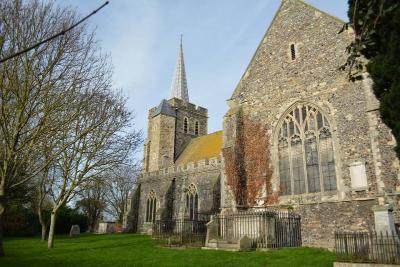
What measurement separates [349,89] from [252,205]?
22.9 ft

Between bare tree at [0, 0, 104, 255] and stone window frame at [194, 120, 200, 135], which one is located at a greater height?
stone window frame at [194, 120, 200, 135]

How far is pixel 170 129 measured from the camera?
33750 mm

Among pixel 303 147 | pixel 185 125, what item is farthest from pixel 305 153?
pixel 185 125

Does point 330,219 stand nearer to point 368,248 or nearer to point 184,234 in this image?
point 368,248

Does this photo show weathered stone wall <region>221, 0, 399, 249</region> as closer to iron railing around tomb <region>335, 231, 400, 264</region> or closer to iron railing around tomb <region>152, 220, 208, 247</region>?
iron railing around tomb <region>152, 220, 208, 247</region>

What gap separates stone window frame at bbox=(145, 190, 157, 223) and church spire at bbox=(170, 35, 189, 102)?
13512mm

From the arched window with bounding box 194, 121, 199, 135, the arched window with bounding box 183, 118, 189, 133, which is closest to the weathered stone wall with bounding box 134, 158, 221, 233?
the arched window with bounding box 183, 118, 189, 133

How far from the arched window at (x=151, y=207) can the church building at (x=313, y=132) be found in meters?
12.6

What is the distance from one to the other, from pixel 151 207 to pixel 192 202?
5.46 meters

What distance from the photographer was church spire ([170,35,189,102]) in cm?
3941

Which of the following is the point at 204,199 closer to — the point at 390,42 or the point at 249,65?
the point at 249,65

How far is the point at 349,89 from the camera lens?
14477 mm

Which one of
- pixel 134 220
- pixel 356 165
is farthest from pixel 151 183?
pixel 356 165

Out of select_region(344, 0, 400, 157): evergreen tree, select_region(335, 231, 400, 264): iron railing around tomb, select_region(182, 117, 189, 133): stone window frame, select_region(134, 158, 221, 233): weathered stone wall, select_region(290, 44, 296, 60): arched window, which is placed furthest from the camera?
select_region(182, 117, 189, 133): stone window frame
